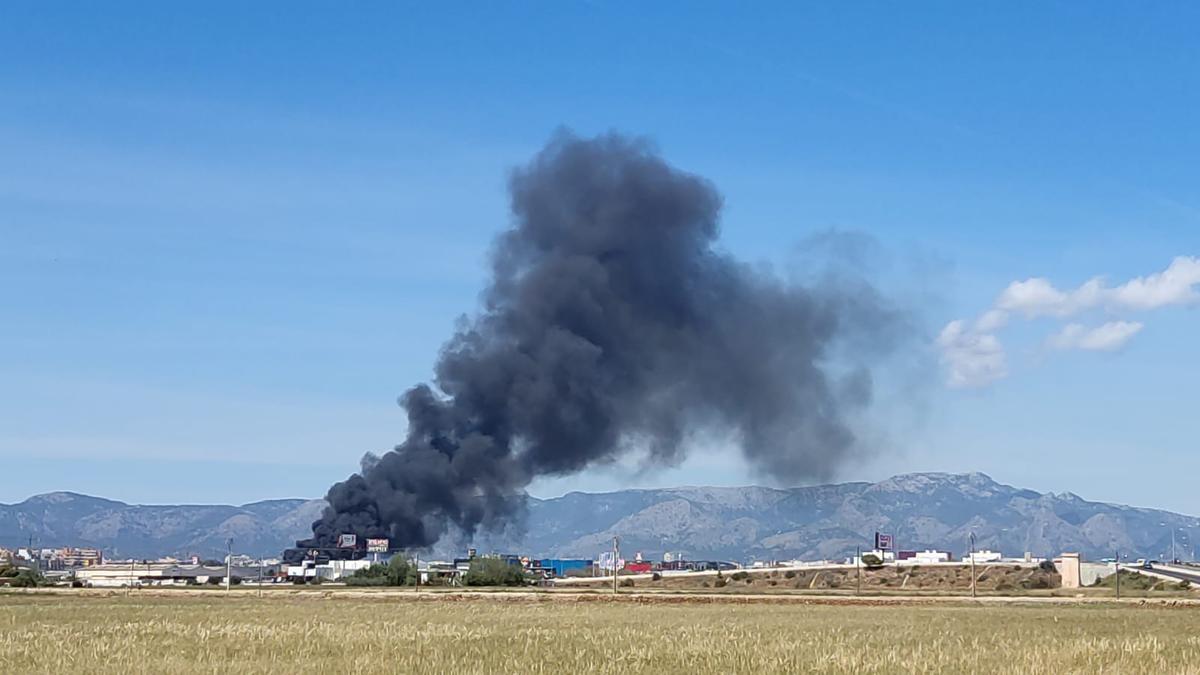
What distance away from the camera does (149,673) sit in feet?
92.0

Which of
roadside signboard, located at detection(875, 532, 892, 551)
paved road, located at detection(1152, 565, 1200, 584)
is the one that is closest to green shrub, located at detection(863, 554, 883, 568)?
roadside signboard, located at detection(875, 532, 892, 551)

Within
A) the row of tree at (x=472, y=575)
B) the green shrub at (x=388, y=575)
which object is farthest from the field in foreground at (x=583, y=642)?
the green shrub at (x=388, y=575)

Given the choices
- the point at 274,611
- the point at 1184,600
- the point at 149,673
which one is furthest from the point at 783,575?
the point at 149,673

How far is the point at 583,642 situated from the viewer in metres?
37.3

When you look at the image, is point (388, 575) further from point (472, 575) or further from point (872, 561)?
point (872, 561)

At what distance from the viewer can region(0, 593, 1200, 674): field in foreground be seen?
99.8ft

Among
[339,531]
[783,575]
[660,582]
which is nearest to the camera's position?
[660,582]

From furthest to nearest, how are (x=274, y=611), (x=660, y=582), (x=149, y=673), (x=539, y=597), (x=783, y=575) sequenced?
(x=783, y=575) < (x=660, y=582) < (x=539, y=597) < (x=274, y=611) < (x=149, y=673)

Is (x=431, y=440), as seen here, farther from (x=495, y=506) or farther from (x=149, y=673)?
(x=149, y=673)

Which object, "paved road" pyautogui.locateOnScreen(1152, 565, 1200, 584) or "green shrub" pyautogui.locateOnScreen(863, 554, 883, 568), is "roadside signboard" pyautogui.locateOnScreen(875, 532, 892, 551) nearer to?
"green shrub" pyautogui.locateOnScreen(863, 554, 883, 568)

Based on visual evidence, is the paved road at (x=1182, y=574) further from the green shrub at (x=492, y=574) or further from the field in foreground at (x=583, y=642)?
the field in foreground at (x=583, y=642)

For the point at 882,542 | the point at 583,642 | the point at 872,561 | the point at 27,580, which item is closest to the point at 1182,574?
the point at 872,561

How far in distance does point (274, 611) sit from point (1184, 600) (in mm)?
53542

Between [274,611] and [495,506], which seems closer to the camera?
[274,611]
